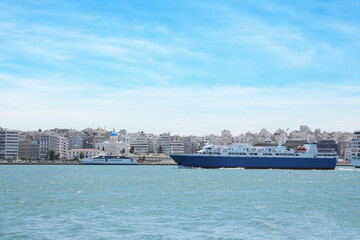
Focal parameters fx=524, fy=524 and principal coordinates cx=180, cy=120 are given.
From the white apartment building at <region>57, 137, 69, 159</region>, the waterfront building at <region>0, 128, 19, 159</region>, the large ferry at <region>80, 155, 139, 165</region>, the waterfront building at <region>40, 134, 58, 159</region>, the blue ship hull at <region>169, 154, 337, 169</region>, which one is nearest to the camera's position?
the blue ship hull at <region>169, 154, 337, 169</region>

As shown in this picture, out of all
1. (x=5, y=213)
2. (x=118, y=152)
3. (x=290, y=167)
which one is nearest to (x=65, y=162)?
(x=118, y=152)

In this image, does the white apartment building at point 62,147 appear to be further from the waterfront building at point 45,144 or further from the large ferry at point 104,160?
the large ferry at point 104,160

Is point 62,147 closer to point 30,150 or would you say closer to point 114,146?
point 30,150

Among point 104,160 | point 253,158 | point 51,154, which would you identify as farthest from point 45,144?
point 253,158

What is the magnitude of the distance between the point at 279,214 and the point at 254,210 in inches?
75.8

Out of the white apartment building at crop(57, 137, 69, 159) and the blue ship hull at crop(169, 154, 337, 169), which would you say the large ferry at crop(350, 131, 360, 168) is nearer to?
the blue ship hull at crop(169, 154, 337, 169)

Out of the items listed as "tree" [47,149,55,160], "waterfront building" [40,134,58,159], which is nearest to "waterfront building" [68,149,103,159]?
"waterfront building" [40,134,58,159]

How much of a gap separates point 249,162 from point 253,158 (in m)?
1.06

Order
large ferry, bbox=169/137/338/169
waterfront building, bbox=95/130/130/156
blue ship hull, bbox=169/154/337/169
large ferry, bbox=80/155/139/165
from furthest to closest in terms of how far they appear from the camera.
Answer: waterfront building, bbox=95/130/130/156, large ferry, bbox=80/155/139/165, large ferry, bbox=169/137/338/169, blue ship hull, bbox=169/154/337/169

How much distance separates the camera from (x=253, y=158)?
94.2m

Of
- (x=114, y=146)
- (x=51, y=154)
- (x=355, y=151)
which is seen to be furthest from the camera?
(x=114, y=146)

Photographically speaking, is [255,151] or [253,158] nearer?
[253,158]

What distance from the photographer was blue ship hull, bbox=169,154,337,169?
9181cm

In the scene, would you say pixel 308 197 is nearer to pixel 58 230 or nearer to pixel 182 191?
pixel 182 191
